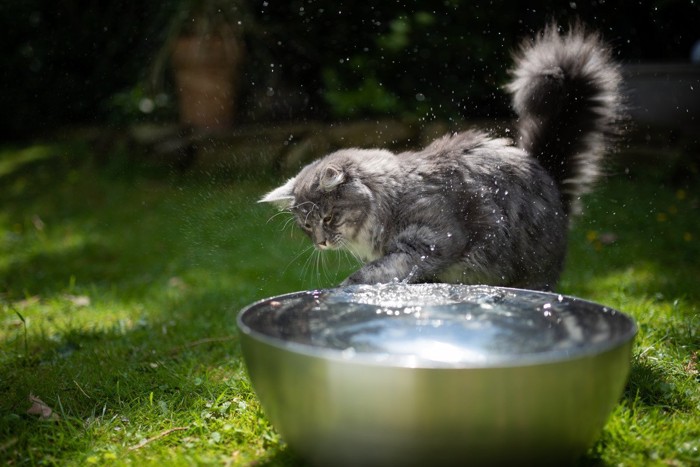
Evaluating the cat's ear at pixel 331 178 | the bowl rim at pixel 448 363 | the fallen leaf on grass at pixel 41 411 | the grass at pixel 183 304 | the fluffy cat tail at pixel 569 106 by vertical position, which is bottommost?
the grass at pixel 183 304

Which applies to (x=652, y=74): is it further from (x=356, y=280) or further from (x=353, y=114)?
(x=356, y=280)

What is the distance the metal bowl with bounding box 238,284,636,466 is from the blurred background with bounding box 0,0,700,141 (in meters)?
3.40

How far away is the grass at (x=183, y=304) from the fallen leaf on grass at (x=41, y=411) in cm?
2

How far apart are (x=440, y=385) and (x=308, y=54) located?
212 inches

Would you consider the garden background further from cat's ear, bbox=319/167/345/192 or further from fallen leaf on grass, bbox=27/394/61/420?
cat's ear, bbox=319/167/345/192

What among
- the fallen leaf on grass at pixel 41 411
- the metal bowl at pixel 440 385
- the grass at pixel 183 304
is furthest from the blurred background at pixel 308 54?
the fallen leaf on grass at pixel 41 411

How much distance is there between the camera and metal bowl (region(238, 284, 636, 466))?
119cm

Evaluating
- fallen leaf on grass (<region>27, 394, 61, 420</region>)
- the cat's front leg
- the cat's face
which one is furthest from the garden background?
the cat's front leg

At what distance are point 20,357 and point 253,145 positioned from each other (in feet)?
12.1

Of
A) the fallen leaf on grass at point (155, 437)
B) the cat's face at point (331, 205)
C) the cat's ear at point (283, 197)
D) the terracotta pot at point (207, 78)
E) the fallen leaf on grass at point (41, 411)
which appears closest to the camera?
the fallen leaf on grass at point (155, 437)

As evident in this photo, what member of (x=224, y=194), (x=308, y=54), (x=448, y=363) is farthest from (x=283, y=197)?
(x=308, y=54)

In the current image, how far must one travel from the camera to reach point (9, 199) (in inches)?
230

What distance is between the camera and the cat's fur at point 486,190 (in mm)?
2244

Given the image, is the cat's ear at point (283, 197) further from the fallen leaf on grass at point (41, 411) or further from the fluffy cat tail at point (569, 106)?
the fallen leaf on grass at point (41, 411)
